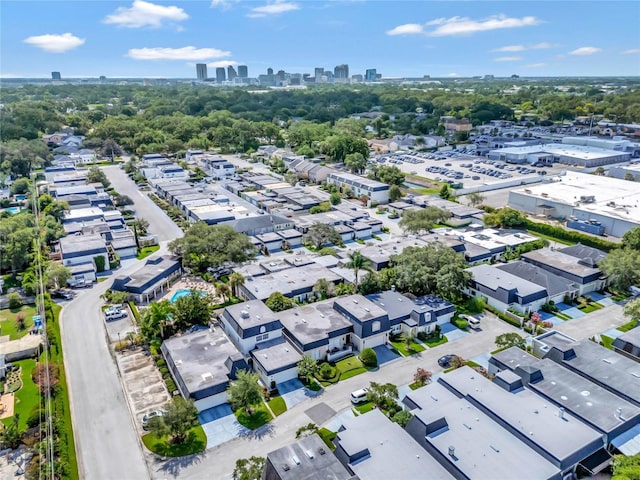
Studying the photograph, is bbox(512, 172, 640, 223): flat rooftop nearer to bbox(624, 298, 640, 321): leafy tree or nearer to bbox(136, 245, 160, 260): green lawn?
bbox(624, 298, 640, 321): leafy tree

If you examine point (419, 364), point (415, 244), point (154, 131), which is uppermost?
point (154, 131)

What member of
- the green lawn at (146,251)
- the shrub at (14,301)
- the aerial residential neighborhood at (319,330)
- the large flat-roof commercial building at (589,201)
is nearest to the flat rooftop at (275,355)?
the aerial residential neighborhood at (319,330)

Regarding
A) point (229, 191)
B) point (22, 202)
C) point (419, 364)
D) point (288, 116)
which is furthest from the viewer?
point (288, 116)

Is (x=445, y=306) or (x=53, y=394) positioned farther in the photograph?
(x=445, y=306)

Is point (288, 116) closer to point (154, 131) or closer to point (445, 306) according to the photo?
point (154, 131)

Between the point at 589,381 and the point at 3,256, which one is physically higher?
the point at 3,256

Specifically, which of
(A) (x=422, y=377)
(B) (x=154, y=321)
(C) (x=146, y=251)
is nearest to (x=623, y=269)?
(A) (x=422, y=377)

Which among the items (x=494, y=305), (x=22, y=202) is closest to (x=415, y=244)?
(x=494, y=305)
